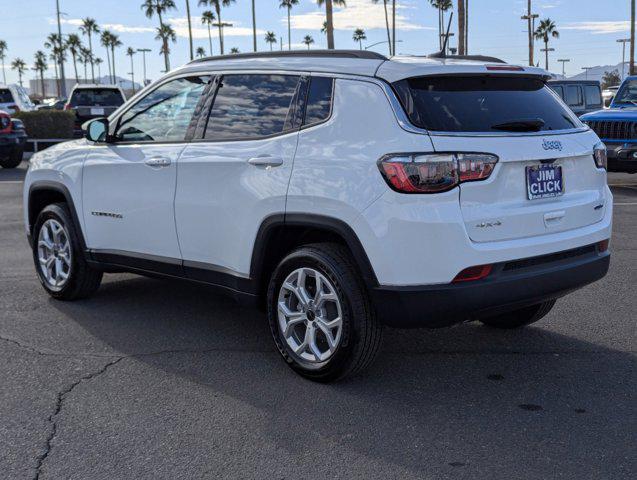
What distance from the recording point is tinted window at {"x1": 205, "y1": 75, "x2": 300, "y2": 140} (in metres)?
4.76

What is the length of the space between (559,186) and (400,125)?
0.99 meters

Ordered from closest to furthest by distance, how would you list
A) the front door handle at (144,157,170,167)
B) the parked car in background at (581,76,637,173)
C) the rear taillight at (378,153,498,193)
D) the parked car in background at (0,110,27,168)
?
the rear taillight at (378,153,498,193) < the front door handle at (144,157,170,167) < the parked car in background at (581,76,637,173) < the parked car in background at (0,110,27,168)

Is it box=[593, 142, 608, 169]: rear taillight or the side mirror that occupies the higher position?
the side mirror

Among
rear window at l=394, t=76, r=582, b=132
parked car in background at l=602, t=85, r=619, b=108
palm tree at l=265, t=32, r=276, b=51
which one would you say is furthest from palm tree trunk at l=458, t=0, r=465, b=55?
palm tree at l=265, t=32, r=276, b=51

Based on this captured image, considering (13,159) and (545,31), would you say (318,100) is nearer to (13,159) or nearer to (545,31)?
(13,159)

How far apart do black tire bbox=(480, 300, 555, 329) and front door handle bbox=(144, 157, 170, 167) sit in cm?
228

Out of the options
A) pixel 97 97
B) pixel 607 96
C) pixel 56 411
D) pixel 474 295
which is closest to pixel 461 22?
pixel 97 97

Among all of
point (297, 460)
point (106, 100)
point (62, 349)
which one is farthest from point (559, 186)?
point (106, 100)

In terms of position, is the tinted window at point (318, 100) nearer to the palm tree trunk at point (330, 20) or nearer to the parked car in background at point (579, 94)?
the parked car in background at point (579, 94)

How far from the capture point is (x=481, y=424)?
158 inches

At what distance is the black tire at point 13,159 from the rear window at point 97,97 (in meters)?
3.65

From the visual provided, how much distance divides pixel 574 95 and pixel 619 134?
706 cm

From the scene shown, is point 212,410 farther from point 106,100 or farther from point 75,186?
point 106,100

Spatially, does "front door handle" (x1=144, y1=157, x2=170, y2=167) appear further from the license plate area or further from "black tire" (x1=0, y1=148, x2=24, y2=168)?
Answer: "black tire" (x1=0, y1=148, x2=24, y2=168)
